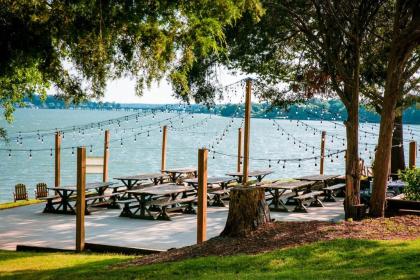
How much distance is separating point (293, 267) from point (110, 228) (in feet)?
25.3

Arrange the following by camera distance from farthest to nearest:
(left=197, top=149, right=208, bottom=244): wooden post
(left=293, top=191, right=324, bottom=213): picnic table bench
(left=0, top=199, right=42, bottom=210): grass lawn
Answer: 1. (left=0, top=199, right=42, bottom=210): grass lawn
2. (left=293, top=191, right=324, bottom=213): picnic table bench
3. (left=197, top=149, right=208, bottom=244): wooden post

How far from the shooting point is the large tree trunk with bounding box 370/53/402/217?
12.0 meters

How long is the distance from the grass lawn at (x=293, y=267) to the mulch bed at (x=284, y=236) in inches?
16.1

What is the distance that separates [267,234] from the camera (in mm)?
9375

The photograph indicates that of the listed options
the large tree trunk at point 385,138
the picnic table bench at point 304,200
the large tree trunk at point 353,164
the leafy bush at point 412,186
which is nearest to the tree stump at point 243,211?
the large tree trunk at point 385,138

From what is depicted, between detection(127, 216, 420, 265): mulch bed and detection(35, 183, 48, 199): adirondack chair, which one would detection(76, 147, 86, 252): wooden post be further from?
detection(35, 183, 48, 199): adirondack chair

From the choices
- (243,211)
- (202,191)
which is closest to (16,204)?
(202,191)

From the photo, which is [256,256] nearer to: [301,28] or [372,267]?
[372,267]

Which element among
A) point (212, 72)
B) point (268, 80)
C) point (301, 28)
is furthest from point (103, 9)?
point (268, 80)

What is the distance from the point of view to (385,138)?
1229cm

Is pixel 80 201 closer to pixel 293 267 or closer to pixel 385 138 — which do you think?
pixel 293 267

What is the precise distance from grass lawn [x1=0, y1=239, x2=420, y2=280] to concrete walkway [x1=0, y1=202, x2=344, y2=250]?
121 inches

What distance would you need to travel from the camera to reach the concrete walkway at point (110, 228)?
12680 millimetres

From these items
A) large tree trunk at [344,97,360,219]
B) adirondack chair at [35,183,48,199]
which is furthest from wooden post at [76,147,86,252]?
adirondack chair at [35,183,48,199]
